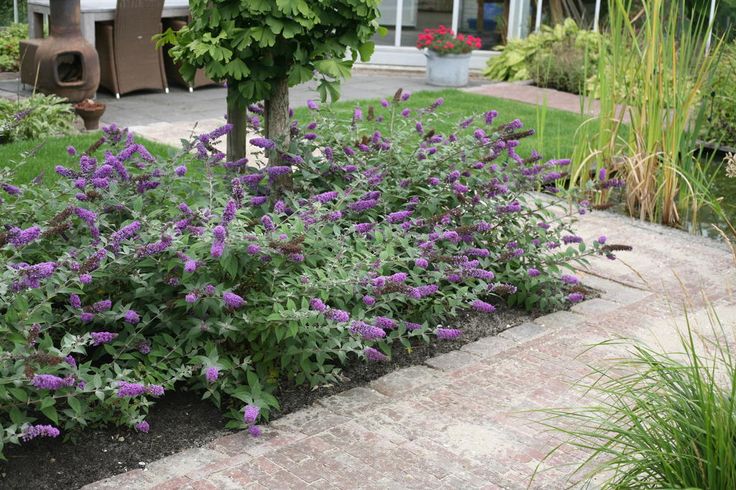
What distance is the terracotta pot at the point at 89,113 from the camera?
837cm

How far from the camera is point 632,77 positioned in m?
6.42

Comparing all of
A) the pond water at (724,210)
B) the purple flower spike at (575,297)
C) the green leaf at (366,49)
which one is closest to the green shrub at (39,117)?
the green leaf at (366,49)

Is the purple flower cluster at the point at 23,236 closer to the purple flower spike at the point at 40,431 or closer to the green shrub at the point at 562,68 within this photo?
the purple flower spike at the point at 40,431

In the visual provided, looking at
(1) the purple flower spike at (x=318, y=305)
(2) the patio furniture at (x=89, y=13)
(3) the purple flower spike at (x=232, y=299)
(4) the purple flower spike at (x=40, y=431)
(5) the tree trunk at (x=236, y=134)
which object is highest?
(2) the patio furniture at (x=89, y=13)

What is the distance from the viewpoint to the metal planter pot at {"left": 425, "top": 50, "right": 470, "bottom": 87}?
1217 cm

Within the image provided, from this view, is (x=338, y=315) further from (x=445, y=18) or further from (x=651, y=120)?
(x=445, y=18)

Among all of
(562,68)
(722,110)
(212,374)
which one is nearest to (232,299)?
(212,374)

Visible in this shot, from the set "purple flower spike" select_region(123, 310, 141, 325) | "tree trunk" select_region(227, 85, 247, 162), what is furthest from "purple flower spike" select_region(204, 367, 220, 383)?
"tree trunk" select_region(227, 85, 247, 162)

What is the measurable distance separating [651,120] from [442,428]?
3593 mm

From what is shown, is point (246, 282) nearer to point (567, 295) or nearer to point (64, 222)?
point (64, 222)

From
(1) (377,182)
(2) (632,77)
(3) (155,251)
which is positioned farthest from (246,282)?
(2) (632,77)

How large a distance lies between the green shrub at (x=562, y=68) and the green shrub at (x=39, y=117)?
613cm

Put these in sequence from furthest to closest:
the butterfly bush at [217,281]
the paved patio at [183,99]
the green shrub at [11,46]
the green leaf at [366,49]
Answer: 1. the green shrub at [11,46]
2. the paved patio at [183,99]
3. the green leaf at [366,49]
4. the butterfly bush at [217,281]

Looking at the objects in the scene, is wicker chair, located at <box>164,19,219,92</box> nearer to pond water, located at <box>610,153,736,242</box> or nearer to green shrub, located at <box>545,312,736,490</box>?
pond water, located at <box>610,153,736,242</box>
